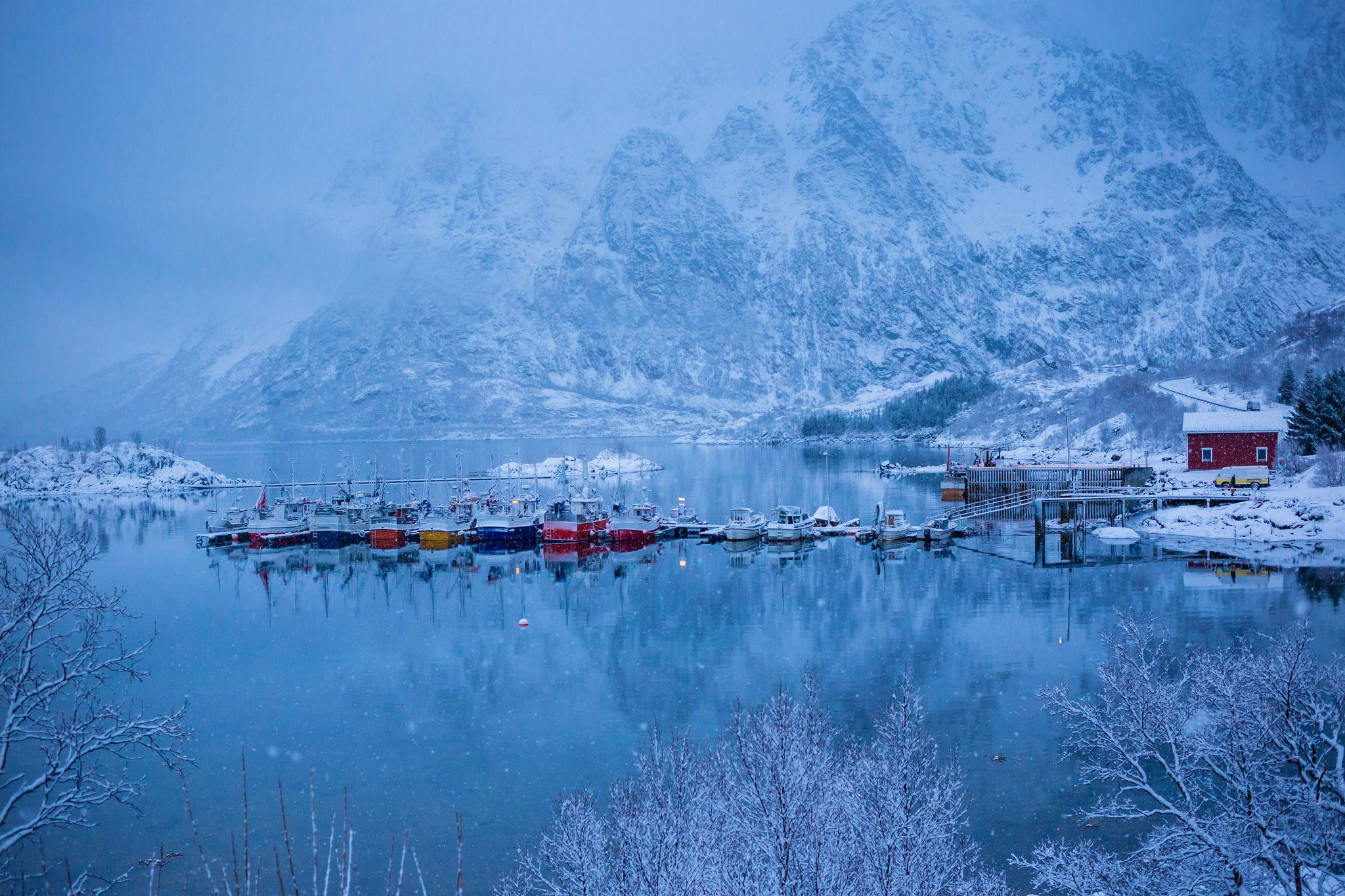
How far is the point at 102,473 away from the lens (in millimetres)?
117875

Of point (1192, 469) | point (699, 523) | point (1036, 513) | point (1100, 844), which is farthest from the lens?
point (1192, 469)

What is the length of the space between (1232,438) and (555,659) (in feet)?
189

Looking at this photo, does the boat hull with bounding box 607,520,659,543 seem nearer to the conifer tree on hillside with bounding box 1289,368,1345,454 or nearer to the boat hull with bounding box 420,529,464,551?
the boat hull with bounding box 420,529,464,551

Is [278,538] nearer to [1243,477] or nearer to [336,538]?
[336,538]

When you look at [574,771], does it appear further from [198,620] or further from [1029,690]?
[198,620]

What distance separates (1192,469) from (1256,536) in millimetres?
21874

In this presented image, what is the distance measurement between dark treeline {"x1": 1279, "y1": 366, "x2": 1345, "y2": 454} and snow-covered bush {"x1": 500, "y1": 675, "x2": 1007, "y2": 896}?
60549mm

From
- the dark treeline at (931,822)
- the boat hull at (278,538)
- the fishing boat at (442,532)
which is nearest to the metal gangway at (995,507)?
the fishing boat at (442,532)

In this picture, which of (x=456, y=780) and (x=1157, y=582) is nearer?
(x=456, y=780)

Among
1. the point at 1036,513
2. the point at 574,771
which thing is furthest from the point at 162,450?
the point at 574,771

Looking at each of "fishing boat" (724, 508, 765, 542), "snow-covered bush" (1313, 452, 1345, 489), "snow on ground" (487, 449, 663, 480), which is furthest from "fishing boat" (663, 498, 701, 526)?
"snow on ground" (487, 449, 663, 480)

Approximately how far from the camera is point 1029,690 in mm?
26531

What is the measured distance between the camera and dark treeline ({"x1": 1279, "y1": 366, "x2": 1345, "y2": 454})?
62.4m

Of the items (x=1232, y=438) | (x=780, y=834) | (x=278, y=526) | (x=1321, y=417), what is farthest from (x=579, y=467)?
(x=780, y=834)
